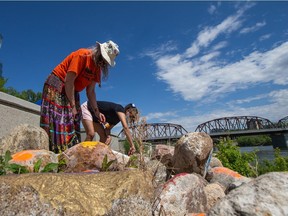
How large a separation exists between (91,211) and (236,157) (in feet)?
22.3

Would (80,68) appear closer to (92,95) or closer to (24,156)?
(92,95)

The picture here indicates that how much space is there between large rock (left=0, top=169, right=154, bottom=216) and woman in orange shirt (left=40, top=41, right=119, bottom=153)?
2.19 meters

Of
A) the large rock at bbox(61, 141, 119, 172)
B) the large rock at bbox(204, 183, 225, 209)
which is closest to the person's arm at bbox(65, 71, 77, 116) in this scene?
the large rock at bbox(61, 141, 119, 172)

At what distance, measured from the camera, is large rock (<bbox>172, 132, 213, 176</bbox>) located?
371 centimetres

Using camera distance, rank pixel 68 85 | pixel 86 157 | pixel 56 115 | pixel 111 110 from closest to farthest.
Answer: pixel 86 157 → pixel 68 85 → pixel 56 115 → pixel 111 110

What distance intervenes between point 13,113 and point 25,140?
346 centimetres

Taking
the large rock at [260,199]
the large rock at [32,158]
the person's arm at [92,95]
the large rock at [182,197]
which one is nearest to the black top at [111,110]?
the person's arm at [92,95]

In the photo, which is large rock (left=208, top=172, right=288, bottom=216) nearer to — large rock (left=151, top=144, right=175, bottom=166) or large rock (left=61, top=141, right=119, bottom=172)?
large rock (left=61, top=141, right=119, bottom=172)

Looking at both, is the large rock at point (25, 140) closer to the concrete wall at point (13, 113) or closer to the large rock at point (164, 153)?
the large rock at point (164, 153)

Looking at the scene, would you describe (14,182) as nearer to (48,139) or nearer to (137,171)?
(137,171)

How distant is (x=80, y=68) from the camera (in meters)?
3.98

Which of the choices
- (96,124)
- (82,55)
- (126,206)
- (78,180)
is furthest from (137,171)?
(96,124)

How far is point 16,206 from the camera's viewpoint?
1558 millimetres

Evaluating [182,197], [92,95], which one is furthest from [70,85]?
[182,197]
